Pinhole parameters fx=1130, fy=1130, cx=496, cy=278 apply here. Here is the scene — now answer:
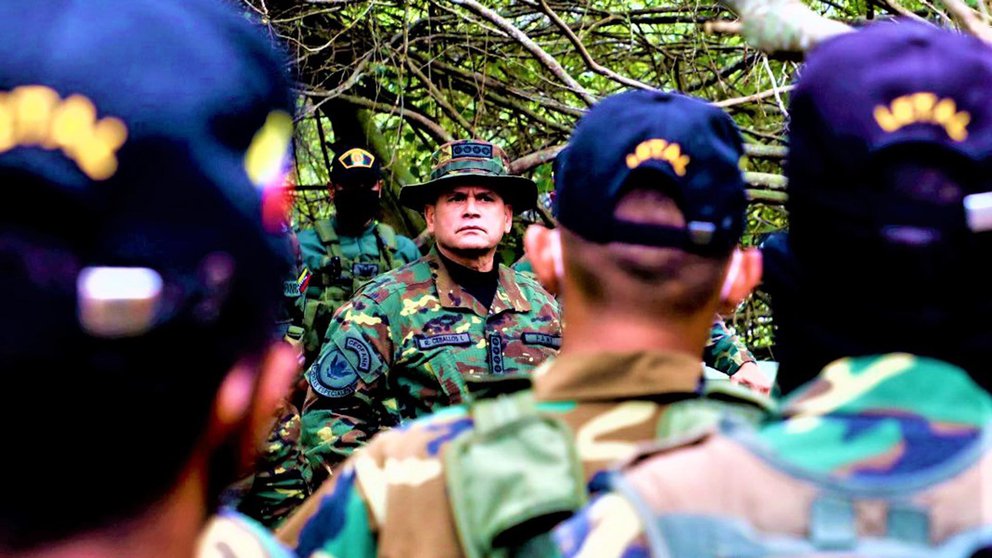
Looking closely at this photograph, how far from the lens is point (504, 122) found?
7223 mm

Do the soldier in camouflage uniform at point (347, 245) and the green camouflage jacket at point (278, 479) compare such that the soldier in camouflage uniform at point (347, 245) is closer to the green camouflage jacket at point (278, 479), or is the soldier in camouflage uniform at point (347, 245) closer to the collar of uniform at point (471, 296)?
the green camouflage jacket at point (278, 479)

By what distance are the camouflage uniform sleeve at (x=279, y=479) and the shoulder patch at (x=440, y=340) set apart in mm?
936

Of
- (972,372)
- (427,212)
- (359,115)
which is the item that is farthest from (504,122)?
(972,372)

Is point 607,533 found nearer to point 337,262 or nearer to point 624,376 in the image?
point 624,376

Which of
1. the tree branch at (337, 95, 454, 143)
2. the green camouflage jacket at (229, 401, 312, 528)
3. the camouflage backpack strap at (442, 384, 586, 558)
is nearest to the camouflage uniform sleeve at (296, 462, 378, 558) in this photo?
the camouflage backpack strap at (442, 384, 586, 558)

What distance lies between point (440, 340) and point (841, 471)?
2.95m

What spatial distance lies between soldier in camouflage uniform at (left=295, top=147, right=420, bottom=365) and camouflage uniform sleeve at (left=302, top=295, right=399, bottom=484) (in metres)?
2.29

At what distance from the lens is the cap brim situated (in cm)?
455

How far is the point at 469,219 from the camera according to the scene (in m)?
4.40

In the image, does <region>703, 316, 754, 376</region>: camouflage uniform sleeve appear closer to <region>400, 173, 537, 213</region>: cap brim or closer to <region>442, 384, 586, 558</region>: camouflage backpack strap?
<region>400, 173, 537, 213</region>: cap brim

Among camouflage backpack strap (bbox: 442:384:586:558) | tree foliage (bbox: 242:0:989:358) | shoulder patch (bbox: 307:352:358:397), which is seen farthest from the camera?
tree foliage (bbox: 242:0:989:358)

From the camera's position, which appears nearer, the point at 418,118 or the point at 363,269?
the point at 363,269

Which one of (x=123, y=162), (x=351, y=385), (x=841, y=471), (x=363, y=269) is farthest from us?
(x=363, y=269)

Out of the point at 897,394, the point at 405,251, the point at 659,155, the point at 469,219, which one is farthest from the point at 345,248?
the point at 897,394
